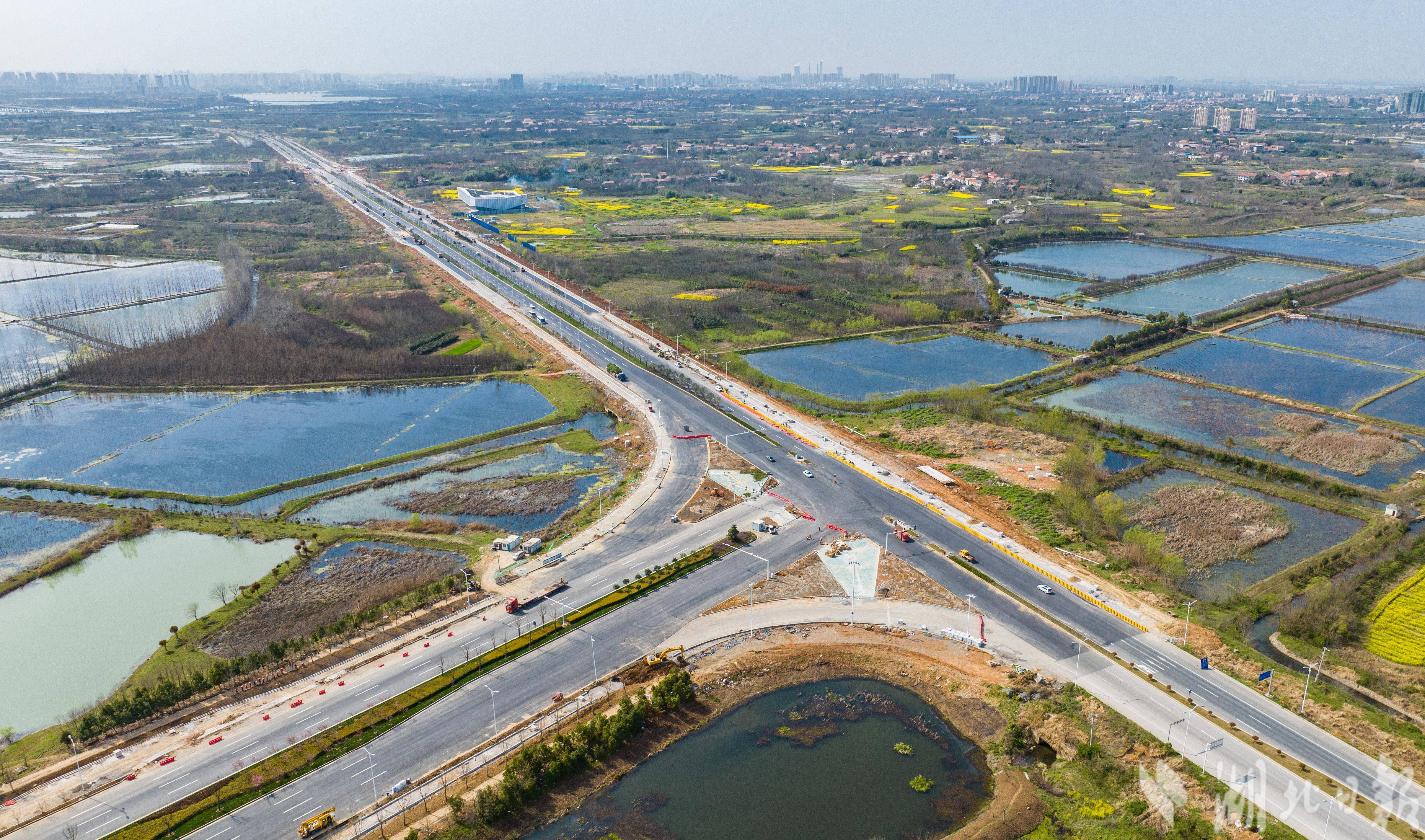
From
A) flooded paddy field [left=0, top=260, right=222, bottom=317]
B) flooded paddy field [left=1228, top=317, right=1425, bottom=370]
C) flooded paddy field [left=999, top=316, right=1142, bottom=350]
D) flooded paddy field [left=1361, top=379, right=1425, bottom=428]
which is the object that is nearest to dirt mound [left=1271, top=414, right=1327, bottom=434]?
flooded paddy field [left=1361, top=379, right=1425, bottom=428]

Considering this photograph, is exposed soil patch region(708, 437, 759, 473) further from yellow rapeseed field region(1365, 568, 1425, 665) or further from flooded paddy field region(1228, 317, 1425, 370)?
flooded paddy field region(1228, 317, 1425, 370)

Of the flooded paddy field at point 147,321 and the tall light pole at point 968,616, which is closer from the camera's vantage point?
the tall light pole at point 968,616

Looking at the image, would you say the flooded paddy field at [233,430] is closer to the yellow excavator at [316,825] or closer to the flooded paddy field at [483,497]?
the flooded paddy field at [483,497]

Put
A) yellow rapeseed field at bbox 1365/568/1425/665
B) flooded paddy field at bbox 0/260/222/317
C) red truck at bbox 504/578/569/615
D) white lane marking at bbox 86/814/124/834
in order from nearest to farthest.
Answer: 1. white lane marking at bbox 86/814/124/834
2. yellow rapeseed field at bbox 1365/568/1425/665
3. red truck at bbox 504/578/569/615
4. flooded paddy field at bbox 0/260/222/317

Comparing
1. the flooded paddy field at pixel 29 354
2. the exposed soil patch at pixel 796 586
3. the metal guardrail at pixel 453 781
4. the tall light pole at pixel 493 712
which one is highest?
the flooded paddy field at pixel 29 354

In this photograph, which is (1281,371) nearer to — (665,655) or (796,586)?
(796,586)

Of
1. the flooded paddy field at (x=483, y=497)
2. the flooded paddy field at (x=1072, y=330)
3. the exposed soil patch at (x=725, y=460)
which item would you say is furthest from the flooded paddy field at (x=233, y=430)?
the flooded paddy field at (x=1072, y=330)

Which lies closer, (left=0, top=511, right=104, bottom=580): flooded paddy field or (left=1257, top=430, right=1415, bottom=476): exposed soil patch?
(left=0, top=511, right=104, bottom=580): flooded paddy field

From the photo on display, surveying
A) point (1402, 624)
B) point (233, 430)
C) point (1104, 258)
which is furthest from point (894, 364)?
point (1104, 258)
